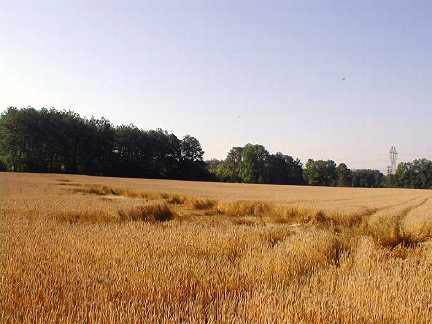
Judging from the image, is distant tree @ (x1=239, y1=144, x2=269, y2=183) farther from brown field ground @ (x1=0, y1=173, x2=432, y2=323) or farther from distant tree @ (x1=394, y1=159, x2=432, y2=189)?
brown field ground @ (x1=0, y1=173, x2=432, y2=323)

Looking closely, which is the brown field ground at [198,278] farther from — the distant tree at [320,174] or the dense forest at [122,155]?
the distant tree at [320,174]

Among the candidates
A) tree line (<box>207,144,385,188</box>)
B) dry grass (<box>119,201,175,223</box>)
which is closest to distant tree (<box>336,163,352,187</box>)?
tree line (<box>207,144,385,188</box>)

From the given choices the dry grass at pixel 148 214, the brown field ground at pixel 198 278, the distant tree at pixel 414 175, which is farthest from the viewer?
the distant tree at pixel 414 175

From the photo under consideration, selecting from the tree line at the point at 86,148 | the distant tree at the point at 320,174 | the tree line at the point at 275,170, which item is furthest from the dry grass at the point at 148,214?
the distant tree at the point at 320,174

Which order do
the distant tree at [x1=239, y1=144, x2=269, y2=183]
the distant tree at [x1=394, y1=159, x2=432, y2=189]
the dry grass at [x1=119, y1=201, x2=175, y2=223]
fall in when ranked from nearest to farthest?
the dry grass at [x1=119, y1=201, x2=175, y2=223] < the distant tree at [x1=239, y1=144, x2=269, y2=183] < the distant tree at [x1=394, y1=159, x2=432, y2=189]

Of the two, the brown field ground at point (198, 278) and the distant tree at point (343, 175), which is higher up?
the distant tree at point (343, 175)

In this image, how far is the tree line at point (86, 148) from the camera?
75.1 m

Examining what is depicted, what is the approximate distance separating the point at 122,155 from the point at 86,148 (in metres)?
11.2

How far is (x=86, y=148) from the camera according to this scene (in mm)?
83500

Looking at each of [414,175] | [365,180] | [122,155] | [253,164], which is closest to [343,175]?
[414,175]

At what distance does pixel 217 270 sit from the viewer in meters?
4.96

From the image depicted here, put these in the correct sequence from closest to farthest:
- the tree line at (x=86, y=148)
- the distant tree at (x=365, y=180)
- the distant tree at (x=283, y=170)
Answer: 1. the tree line at (x=86, y=148)
2. the distant tree at (x=283, y=170)
3. the distant tree at (x=365, y=180)

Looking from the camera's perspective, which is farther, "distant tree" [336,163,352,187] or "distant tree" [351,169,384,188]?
"distant tree" [351,169,384,188]

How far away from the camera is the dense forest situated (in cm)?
7594
